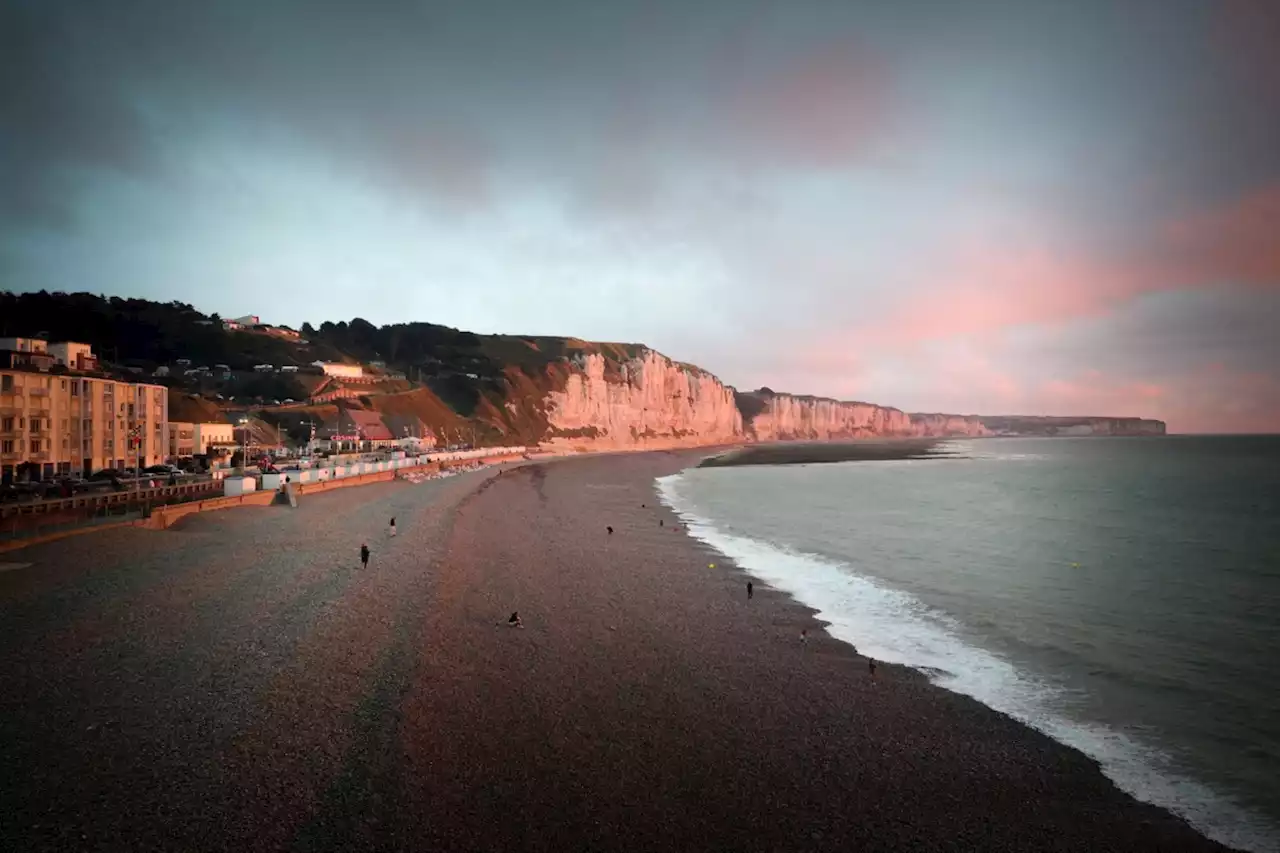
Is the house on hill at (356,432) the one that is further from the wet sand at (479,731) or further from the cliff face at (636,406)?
the wet sand at (479,731)

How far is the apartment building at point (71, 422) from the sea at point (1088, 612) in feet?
123

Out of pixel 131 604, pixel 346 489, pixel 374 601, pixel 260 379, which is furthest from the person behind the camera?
pixel 260 379

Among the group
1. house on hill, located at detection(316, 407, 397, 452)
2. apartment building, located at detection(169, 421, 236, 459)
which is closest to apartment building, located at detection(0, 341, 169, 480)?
apartment building, located at detection(169, 421, 236, 459)

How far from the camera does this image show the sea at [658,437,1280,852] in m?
10.9

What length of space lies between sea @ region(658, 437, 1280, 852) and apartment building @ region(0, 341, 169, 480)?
3735cm

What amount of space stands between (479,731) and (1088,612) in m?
19.3

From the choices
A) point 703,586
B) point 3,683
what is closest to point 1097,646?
point 703,586

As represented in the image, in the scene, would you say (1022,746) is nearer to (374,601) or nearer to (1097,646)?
(1097,646)

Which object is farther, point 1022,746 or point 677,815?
point 1022,746

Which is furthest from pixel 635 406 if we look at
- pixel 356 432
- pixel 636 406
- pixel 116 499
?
pixel 116 499

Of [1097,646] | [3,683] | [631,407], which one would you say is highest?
[631,407]

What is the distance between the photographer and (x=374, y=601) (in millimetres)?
17594

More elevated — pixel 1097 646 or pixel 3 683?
pixel 3 683

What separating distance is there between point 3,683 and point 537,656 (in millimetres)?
9412
